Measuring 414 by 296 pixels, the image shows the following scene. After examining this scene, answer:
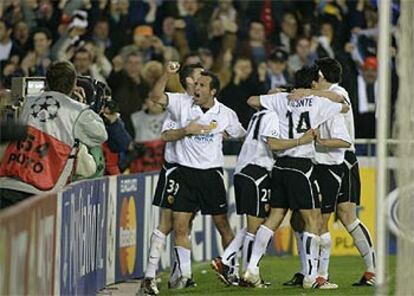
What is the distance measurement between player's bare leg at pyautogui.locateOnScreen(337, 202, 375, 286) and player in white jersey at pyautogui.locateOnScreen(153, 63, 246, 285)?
1295 mm

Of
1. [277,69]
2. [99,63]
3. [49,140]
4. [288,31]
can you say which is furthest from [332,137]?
[288,31]

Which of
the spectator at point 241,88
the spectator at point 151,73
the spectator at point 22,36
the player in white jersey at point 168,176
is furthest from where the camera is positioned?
the spectator at point 22,36

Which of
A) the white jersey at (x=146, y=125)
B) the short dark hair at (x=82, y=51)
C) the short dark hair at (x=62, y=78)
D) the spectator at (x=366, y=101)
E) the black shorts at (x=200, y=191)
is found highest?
the short dark hair at (x=82, y=51)

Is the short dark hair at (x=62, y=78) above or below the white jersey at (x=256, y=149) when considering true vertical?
above

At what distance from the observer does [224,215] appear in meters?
15.8

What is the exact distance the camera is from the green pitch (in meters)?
14.8

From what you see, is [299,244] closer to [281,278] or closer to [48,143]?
[281,278]

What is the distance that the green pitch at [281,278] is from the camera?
14.8 metres

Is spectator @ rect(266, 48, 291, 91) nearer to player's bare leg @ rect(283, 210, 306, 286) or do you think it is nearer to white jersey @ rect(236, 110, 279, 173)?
player's bare leg @ rect(283, 210, 306, 286)

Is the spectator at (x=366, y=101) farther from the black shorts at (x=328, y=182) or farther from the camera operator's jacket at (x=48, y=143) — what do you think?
the camera operator's jacket at (x=48, y=143)

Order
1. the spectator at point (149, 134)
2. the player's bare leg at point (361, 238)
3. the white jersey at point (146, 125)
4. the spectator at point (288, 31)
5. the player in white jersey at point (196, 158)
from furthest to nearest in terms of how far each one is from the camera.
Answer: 1. the spectator at point (288, 31)
2. the white jersey at point (146, 125)
3. the spectator at point (149, 134)
4. the player's bare leg at point (361, 238)
5. the player in white jersey at point (196, 158)

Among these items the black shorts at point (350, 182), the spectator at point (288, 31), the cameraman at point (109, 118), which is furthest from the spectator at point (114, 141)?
the spectator at point (288, 31)

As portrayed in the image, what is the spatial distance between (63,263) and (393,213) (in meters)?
2.48

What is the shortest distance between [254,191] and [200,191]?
0.54 meters
